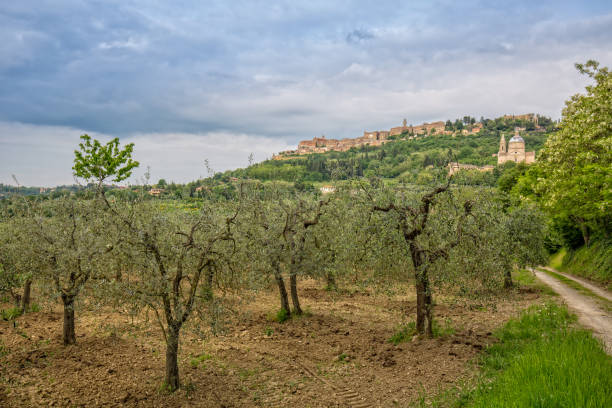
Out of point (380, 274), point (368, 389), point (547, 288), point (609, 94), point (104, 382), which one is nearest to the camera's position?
point (368, 389)

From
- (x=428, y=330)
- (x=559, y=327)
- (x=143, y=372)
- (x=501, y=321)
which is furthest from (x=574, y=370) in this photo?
(x=143, y=372)

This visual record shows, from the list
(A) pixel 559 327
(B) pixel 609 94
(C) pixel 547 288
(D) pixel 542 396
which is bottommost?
(C) pixel 547 288

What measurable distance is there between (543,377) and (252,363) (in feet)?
29.9

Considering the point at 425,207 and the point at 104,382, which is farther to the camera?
the point at 425,207

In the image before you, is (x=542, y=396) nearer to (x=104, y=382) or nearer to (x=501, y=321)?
(x=501, y=321)

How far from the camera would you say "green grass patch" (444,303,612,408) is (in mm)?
6504

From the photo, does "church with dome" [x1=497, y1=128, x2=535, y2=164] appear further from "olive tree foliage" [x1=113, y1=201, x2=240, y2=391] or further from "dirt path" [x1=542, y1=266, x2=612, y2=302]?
"olive tree foliage" [x1=113, y1=201, x2=240, y2=391]

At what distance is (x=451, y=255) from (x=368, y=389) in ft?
17.4

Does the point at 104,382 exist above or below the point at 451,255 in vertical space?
below

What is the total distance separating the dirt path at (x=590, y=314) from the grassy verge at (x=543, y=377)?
6.43 feet

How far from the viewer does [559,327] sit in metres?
13.5

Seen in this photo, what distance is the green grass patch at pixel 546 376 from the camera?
21.3ft

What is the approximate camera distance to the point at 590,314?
16.3m

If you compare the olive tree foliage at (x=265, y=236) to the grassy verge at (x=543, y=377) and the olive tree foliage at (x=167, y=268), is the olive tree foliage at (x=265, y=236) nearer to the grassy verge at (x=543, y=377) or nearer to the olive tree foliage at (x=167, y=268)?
the olive tree foliage at (x=167, y=268)
